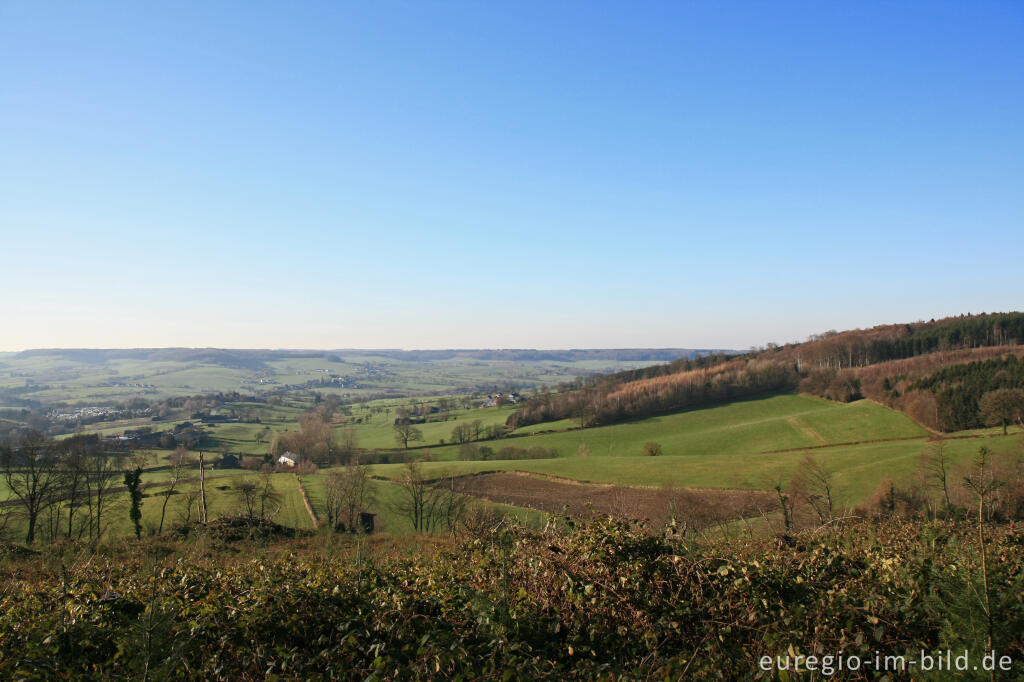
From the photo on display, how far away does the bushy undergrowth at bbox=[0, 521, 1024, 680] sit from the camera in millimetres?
4285

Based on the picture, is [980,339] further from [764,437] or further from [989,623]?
[989,623]

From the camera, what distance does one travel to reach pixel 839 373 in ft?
271

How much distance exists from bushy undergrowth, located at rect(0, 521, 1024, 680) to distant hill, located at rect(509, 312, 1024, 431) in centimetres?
7205

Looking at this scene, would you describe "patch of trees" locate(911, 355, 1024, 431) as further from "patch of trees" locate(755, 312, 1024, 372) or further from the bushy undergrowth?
the bushy undergrowth

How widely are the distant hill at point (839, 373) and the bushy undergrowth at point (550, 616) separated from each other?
236 ft

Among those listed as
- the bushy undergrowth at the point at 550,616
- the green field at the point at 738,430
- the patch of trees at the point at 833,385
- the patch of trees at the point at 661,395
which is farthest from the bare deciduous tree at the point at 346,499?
the patch of trees at the point at 833,385

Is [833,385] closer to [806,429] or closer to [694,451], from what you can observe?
[806,429]

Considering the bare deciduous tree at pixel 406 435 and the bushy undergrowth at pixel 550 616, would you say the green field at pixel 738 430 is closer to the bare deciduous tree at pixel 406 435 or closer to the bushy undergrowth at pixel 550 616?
the bare deciduous tree at pixel 406 435

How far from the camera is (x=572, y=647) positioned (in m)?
4.85

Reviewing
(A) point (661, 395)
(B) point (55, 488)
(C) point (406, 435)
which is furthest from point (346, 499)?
(A) point (661, 395)

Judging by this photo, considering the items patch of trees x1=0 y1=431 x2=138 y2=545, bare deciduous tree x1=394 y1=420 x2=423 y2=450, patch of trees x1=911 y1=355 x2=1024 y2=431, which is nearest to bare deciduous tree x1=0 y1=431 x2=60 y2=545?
patch of trees x1=0 y1=431 x2=138 y2=545

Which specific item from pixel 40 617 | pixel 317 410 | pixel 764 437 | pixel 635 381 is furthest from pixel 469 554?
pixel 317 410

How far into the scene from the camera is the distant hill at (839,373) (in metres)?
66.2

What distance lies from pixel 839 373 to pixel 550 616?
308 ft
